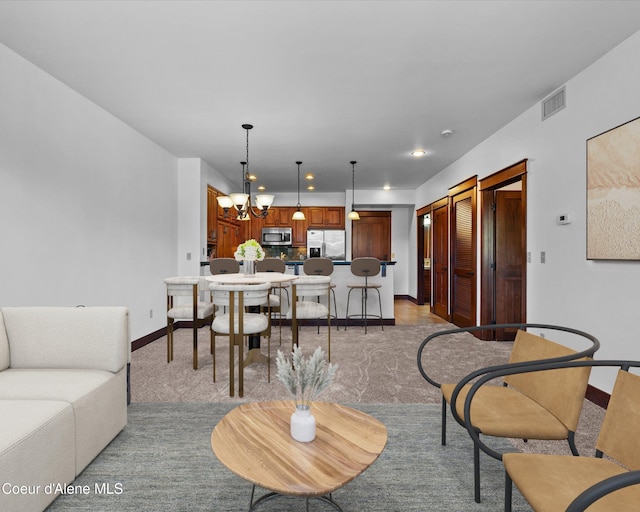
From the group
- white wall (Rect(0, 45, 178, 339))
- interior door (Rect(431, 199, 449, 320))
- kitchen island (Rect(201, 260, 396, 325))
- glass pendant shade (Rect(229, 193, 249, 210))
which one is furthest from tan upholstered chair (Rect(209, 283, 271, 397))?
interior door (Rect(431, 199, 449, 320))

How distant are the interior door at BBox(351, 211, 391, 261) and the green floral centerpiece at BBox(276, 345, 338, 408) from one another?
754cm

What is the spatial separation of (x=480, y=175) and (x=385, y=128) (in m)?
1.58

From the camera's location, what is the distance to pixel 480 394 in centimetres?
189

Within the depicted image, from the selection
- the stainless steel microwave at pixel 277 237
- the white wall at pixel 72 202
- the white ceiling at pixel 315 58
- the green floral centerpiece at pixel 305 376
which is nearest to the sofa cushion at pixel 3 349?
the white wall at pixel 72 202

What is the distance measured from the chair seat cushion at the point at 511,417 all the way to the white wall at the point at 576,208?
1400mm

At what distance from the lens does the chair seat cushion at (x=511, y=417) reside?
1528 mm

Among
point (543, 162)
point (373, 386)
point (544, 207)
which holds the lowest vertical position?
point (373, 386)

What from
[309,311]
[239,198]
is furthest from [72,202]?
[309,311]

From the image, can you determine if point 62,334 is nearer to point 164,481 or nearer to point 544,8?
point 164,481

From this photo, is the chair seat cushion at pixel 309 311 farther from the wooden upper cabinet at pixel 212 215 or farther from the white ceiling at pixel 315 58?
the wooden upper cabinet at pixel 212 215

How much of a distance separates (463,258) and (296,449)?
193 inches

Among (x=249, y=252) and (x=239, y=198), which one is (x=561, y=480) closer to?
(x=249, y=252)

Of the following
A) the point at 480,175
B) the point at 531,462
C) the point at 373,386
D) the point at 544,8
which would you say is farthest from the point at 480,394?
the point at 480,175

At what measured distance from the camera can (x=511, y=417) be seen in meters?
1.62
